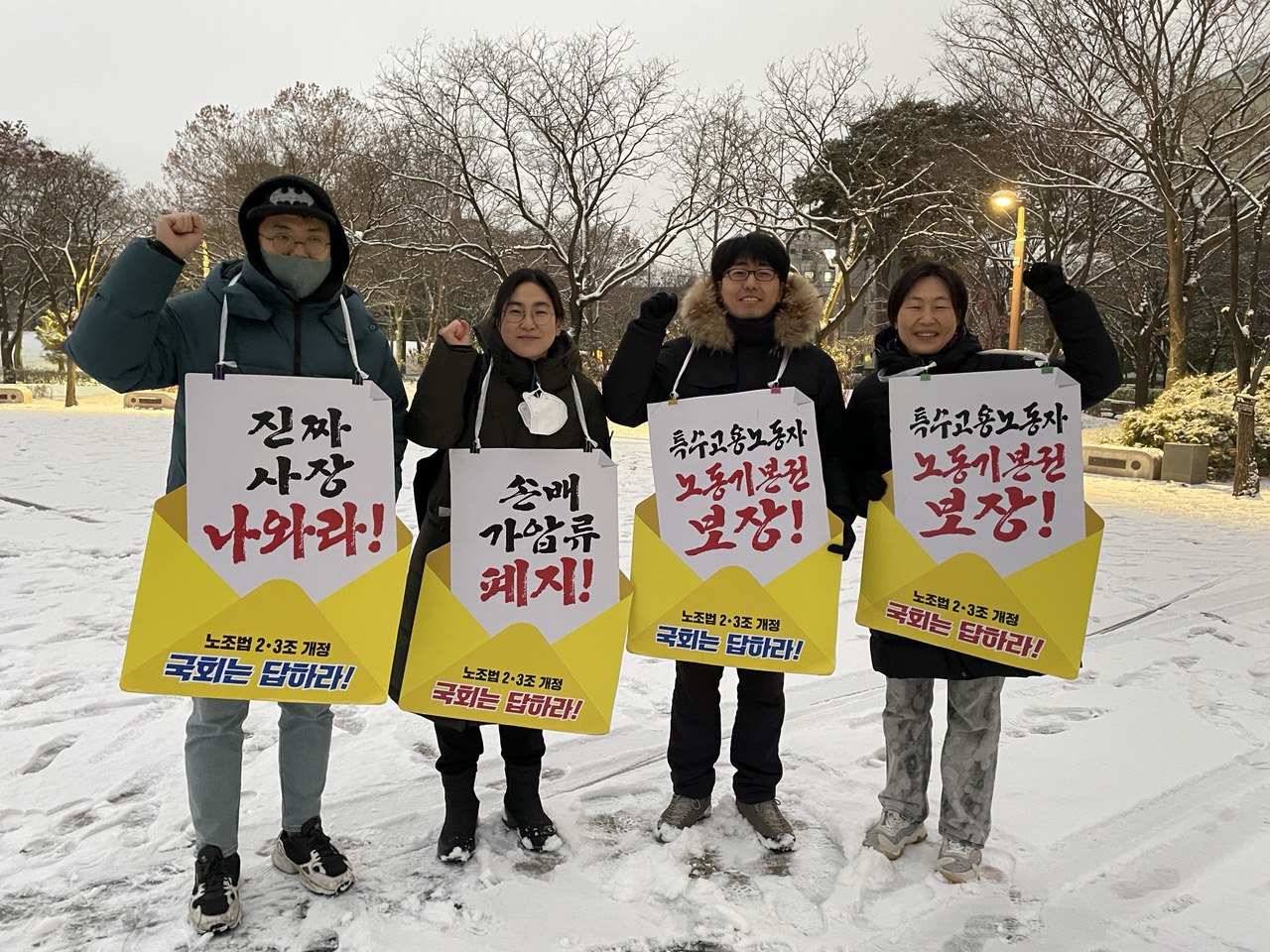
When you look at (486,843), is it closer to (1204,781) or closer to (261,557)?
(261,557)

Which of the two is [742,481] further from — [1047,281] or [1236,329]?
[1236,329]

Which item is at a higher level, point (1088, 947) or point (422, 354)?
point (422, 354)

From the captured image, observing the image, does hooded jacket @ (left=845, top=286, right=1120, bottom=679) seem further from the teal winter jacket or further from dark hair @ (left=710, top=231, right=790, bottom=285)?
the teal winter jacket

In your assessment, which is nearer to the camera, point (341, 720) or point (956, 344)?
point (956, 344)

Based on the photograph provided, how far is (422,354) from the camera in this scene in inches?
1187

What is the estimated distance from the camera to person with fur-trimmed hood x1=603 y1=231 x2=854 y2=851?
8.89ft

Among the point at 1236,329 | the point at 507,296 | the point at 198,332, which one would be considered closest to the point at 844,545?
the point at 507,296

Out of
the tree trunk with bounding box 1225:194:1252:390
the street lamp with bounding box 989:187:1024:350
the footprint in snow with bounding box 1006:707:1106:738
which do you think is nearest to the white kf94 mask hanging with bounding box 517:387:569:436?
the footprint in snow with bounding box 1006:707:1106:738

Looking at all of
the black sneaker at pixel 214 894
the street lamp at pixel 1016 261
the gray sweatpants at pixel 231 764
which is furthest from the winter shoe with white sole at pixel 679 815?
the street lamp at pixel 1016 261

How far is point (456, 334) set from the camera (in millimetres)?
2447

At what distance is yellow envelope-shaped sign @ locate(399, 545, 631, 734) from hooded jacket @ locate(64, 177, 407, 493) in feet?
1.51

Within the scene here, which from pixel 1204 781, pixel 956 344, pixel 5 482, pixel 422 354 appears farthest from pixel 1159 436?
pixel 422 354

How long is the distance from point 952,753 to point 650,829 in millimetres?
1089

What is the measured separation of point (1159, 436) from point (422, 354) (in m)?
24.3
